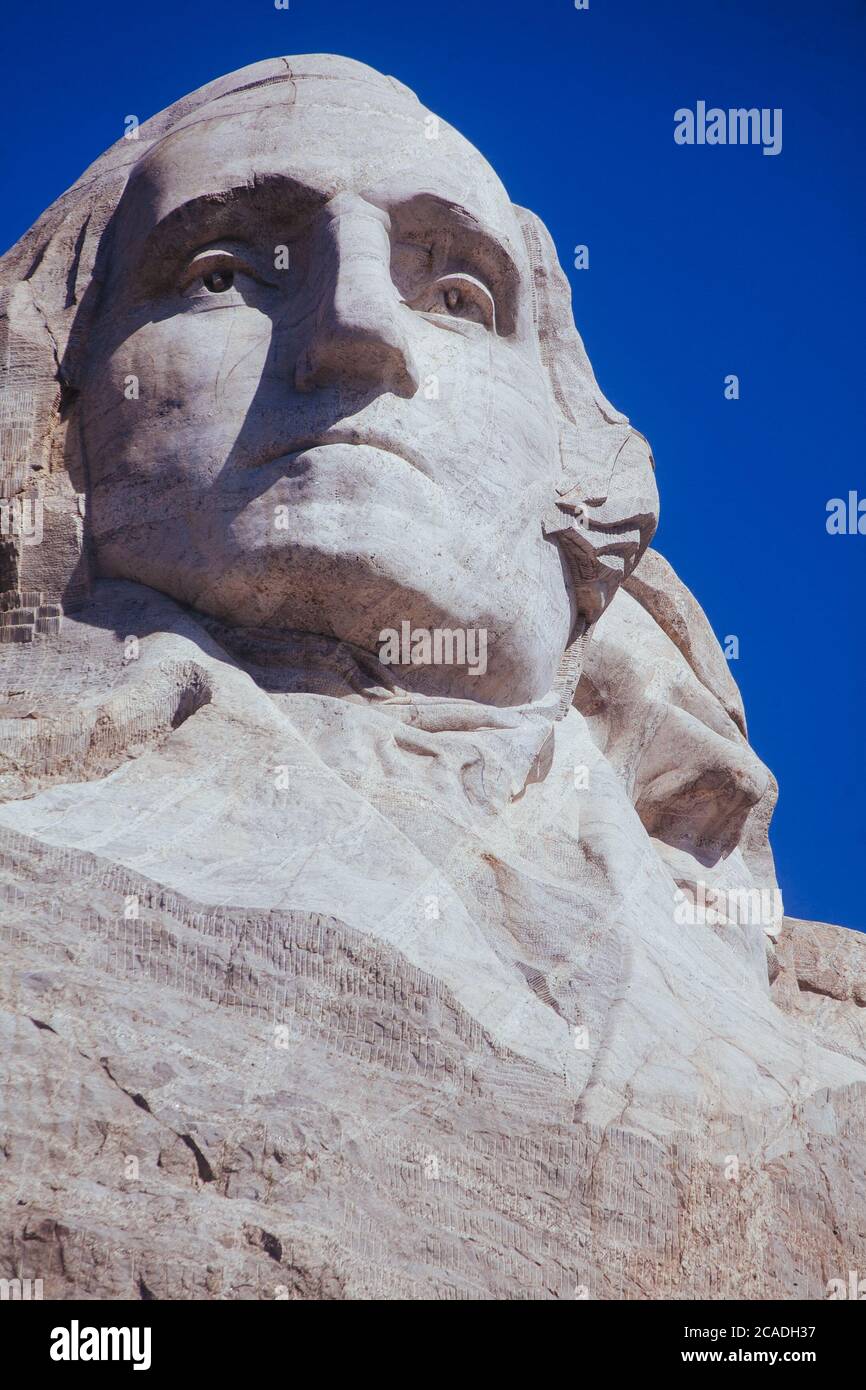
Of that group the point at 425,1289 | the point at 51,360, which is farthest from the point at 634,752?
the point at 425,1289

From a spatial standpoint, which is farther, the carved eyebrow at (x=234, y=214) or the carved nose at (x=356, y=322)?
the carved eyebrow at (x=234, y=214)

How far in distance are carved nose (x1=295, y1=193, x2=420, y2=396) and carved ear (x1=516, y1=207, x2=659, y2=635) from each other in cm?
78

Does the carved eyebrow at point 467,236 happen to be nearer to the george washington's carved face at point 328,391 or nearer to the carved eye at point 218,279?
Answer: the george washington's carved face at point 328,391

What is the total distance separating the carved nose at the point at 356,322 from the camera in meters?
5.45

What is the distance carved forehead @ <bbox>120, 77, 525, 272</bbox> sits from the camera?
5.84m

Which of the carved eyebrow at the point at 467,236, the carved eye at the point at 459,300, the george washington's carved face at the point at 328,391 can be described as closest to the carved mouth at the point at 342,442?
the george washington's carved face at the point at 328,391

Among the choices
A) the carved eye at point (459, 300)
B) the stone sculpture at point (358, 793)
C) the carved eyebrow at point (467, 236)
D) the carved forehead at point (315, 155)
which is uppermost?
the carved forehead at point (315, 155)

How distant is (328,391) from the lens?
18.2 ft

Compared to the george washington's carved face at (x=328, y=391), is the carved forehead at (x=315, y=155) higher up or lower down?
higher up

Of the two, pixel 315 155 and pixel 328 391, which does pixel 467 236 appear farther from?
pixel 328 391

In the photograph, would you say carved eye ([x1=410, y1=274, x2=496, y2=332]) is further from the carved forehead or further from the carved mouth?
the carved mouth

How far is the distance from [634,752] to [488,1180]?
3.19 m

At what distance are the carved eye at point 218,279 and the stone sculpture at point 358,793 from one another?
0.04 ft

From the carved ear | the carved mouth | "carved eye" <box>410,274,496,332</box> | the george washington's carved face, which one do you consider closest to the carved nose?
the george washington's carved face
